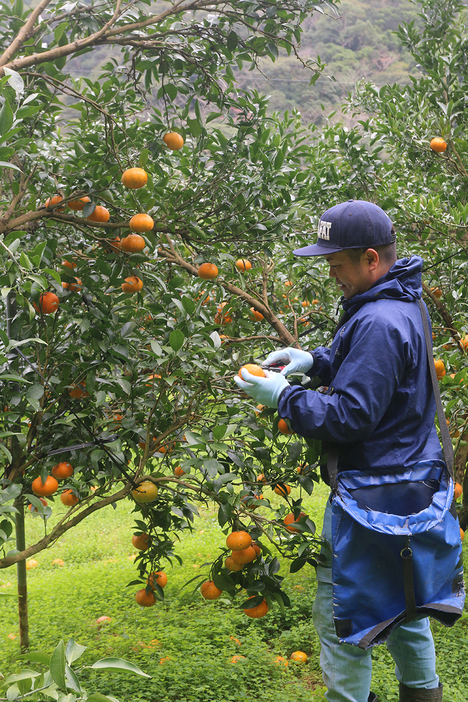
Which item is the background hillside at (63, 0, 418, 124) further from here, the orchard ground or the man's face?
the man's face

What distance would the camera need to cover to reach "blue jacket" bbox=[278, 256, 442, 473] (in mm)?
1434

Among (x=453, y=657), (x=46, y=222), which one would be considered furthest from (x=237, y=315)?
(x=453, y=657)

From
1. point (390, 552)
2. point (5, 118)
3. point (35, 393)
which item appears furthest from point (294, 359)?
point (5, 118)

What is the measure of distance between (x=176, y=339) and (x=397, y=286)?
0.62m

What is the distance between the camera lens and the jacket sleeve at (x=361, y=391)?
142 centimetres

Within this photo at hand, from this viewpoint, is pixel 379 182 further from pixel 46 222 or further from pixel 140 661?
pixel 140 661

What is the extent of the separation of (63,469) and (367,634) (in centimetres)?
114

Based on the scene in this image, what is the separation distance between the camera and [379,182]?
12.3ft

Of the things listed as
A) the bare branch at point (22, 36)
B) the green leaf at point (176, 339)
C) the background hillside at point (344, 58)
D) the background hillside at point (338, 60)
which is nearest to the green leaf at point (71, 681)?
the green leaf at point (176, 339)

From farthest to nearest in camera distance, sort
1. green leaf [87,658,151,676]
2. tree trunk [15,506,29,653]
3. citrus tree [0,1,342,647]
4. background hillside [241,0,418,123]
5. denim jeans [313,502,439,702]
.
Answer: background hillside [241,0,418,123]
tree trunk [15,506,29,653]
citrus tree [0,1,342,647]
denim jeans [313,502,439,702]
green leaf [87,658,151,676]

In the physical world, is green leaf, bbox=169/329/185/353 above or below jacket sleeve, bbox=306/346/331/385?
above

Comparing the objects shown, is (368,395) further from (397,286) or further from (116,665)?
(116,665)

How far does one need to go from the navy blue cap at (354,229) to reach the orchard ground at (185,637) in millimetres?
1100

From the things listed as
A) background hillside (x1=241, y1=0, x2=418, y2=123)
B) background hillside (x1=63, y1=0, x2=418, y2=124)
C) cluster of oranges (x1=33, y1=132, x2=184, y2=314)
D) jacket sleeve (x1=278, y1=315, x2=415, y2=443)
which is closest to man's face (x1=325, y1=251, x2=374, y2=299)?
jacket sleeve (x1=278, y1=315, x2=415, y2=443)
